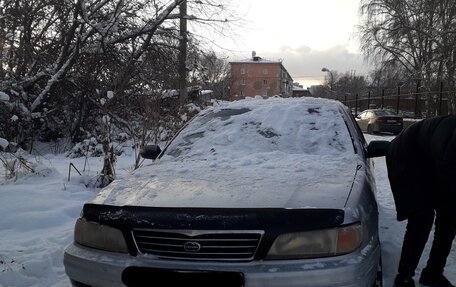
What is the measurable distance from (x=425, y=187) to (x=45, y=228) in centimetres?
364

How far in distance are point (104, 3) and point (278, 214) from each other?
37.9ft

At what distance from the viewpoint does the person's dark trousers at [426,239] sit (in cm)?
312

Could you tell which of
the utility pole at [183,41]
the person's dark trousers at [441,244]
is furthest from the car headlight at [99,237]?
the utility pole at [183,41]

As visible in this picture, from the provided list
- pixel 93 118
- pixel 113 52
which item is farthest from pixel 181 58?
pixel 93 118

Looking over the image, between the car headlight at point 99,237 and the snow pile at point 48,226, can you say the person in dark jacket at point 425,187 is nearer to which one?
the snow pile at point 48,226

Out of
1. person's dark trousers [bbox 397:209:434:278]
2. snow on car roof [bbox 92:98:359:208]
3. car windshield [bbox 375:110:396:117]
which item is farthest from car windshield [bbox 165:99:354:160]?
car windshield [bbox 375:110:396:117]

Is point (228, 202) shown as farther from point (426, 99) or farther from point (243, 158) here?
point (426, 99)

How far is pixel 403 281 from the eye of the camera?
10.4 ft

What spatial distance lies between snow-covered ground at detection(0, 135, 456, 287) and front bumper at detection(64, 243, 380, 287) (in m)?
1.22

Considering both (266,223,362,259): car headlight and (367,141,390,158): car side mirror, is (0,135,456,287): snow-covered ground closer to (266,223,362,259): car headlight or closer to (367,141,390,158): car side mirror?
(367,141,390,158): car side mirror

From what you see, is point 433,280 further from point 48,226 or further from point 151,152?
point 48,226

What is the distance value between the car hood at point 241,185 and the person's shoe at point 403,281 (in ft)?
3.05

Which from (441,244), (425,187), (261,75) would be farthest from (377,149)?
(261,75)

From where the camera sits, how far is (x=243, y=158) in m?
3.21
